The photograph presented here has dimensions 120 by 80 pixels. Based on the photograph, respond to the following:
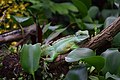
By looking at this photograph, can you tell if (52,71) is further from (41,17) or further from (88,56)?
(41,17)

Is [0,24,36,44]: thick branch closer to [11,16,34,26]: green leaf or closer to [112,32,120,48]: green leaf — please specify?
[11,16,34,26]: green leaf

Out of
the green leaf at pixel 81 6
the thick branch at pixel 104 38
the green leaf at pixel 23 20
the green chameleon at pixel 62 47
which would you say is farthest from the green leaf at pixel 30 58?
the green leaf at pixel 81 6

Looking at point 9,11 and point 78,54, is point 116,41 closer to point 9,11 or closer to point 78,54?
point 78,54

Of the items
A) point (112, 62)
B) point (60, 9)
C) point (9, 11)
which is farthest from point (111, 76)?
point (60, 9)

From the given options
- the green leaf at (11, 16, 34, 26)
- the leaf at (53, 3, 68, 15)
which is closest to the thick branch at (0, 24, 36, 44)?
the green leaf at (11, 16, 34, 26)

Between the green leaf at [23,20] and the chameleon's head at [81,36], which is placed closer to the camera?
the chameleon's head at [81,36]

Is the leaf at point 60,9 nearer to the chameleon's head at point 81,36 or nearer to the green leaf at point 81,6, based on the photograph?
the green leaf at point 81,6

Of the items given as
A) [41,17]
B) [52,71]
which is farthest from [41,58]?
[41,17]
